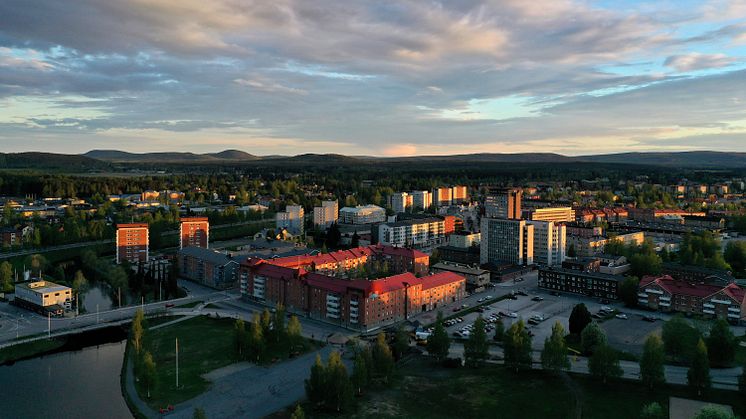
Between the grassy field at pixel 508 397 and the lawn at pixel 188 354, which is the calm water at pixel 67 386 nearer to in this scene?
the lawn at pixel 188 354

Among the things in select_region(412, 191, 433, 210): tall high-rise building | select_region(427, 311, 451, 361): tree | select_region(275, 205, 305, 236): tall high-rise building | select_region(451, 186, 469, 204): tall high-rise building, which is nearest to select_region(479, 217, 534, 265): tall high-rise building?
select_region(427, 311, 451, 361): tree

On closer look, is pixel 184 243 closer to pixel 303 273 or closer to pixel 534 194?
pixel 303 273

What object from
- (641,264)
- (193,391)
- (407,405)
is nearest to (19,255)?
(193,391)

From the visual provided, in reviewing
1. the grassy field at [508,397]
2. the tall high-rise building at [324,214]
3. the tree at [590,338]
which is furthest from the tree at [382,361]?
the tall high-rise building at [324,214]

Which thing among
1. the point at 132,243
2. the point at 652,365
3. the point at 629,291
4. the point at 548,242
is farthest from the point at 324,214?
the point at 652,365

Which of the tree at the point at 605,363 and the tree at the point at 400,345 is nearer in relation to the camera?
the tree at the point at 605,363

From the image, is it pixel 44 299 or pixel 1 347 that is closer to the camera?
pixel 1 347
